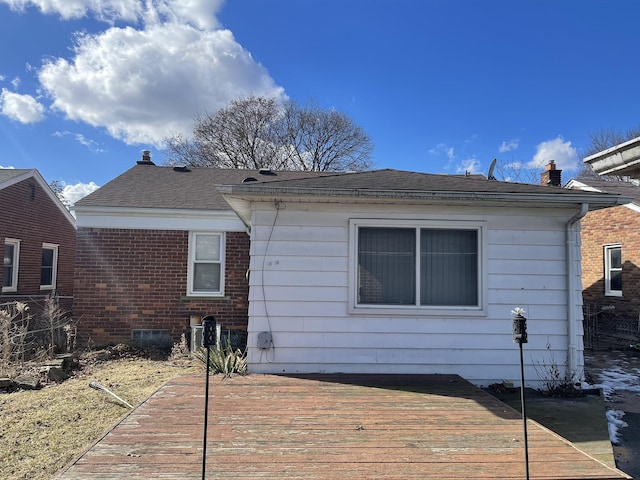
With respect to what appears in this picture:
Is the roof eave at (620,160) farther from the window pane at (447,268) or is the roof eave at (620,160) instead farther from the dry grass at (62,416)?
the dry grass at (62,416)

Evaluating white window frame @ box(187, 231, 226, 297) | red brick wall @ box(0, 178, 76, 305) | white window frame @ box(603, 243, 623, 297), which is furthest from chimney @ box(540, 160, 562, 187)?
red brick wall @ box(0, 178, 76, 305)

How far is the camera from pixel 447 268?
5.57 meters

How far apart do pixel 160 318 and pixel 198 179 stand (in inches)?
154

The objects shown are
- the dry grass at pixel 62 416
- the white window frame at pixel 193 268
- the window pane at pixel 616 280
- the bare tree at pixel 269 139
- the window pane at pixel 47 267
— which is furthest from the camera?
the bare tree at pixel 269 139

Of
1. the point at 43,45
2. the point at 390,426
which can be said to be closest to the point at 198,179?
the point at 43,45

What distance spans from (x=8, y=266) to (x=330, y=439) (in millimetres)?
12840

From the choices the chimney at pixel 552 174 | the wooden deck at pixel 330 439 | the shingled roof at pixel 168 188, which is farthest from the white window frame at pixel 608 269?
the wooden deck at pixel 330 439

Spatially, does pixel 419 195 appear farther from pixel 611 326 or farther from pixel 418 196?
pixel 611 326

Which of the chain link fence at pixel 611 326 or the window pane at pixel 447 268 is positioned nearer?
the window pane at pixel 447 268

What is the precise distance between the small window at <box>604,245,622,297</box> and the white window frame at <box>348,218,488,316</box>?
9.07 metres

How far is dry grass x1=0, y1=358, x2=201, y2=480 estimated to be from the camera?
12.0 feet

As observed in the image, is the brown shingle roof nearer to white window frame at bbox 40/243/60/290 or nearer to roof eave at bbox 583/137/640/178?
roof eave at bbox 583/137/640/178

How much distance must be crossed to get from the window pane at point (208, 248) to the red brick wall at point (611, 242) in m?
11.0

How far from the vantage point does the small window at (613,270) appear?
1203 cm
